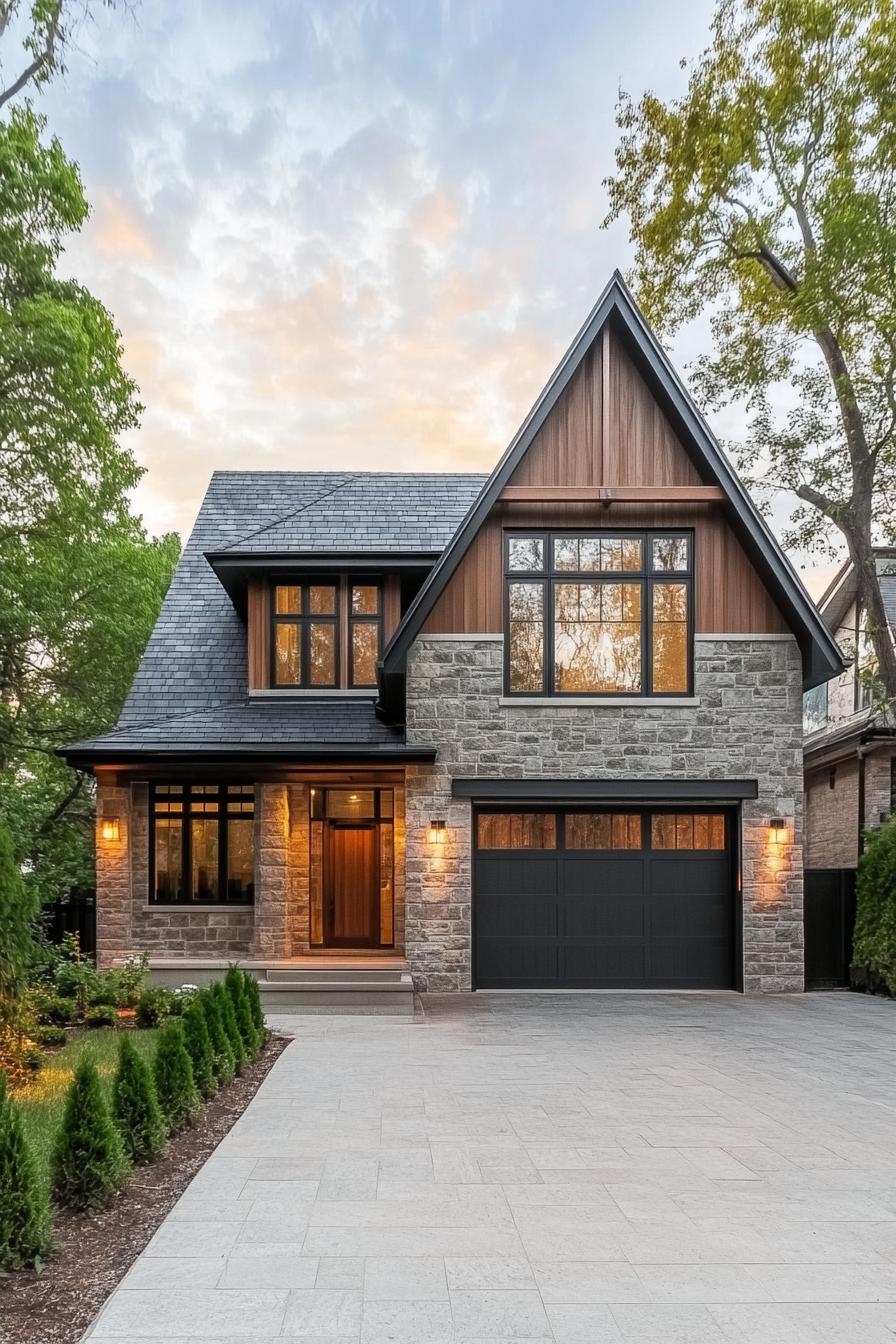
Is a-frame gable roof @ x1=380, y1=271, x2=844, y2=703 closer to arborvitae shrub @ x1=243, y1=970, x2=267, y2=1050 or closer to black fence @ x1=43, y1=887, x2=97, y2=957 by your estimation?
arborvitae shrub @ x1=243, y1=970, x2=267, y2=1050

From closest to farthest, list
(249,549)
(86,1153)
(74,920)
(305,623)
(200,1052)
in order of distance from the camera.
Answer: (86,1153) < (200,1052) < (249,549) < (305,623) < (74,920)

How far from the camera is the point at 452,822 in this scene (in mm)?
12258

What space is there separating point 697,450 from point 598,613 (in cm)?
254

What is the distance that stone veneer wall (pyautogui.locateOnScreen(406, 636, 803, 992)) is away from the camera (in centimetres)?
1227

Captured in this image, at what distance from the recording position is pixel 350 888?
1387 centimetres

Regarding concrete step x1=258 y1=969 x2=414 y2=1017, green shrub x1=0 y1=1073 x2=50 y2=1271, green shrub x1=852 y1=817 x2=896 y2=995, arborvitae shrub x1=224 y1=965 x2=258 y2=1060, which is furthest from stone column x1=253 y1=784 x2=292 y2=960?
green shrub x1=0 y1=1073 x2=50 y2=1271

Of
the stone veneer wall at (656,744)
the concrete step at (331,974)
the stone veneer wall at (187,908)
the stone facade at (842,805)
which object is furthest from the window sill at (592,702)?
the stone facade at (842,805)

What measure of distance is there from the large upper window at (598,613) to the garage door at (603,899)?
1882 mm

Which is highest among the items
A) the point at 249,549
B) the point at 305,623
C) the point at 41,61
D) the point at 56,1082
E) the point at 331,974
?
the point at 41,61

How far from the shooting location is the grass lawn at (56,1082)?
567cm

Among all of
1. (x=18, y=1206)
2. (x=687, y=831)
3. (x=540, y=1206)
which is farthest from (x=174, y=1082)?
(x=687, y=831)

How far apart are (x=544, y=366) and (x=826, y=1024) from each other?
86.2 ft

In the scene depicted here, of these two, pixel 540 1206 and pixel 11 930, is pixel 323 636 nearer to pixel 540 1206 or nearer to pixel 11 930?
pixel 11 930

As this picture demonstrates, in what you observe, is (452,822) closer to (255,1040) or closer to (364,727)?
(364,727)
